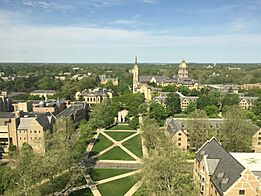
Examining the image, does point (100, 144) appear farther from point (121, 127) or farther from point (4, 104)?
point (4, 104)

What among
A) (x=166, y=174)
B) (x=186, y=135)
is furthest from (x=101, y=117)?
(x=166, y=174)

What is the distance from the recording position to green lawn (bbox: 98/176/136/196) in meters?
45.8

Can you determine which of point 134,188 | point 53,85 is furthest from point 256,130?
point 53,85

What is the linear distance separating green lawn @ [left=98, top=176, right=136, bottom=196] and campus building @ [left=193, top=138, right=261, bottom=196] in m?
12.3

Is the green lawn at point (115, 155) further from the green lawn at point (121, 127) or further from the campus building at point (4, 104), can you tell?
the campus building at point (4, 104)

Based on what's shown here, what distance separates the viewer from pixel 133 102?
106 m

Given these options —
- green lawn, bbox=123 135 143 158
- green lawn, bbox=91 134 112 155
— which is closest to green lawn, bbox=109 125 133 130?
green lawn, bbox=91 134 112 155

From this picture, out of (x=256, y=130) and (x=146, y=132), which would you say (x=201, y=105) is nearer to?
(x=256, y=130)

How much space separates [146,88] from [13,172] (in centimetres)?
10452

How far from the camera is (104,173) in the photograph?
53.8m

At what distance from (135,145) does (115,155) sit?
347 inches

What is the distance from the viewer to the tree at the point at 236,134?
191ft

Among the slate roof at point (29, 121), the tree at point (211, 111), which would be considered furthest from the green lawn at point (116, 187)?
the tree at point (211, 111)

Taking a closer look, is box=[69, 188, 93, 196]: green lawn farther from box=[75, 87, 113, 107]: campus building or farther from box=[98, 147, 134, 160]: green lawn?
box=[75, 87, 113, 107]: campus building
